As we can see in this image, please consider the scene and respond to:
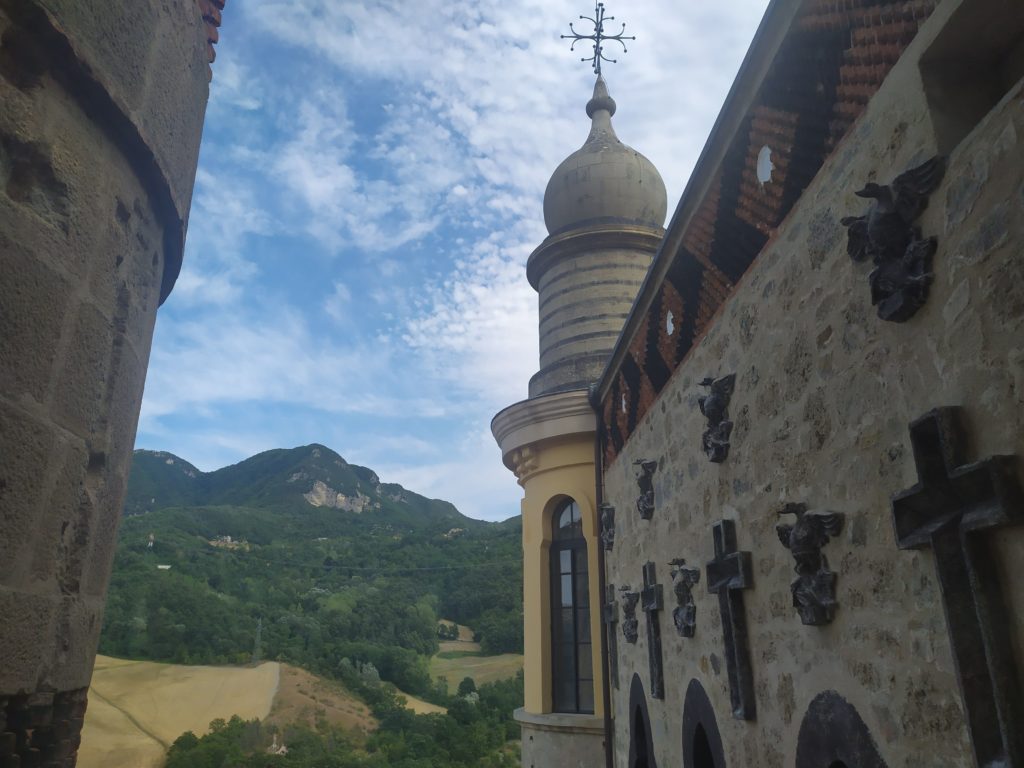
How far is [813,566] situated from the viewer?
3.58 meters

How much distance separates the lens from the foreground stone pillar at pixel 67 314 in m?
2.24

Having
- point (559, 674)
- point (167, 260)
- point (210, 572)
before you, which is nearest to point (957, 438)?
point (167, 260)

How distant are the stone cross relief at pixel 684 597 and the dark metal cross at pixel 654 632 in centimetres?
60

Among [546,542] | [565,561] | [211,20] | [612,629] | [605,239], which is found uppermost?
[605,239]

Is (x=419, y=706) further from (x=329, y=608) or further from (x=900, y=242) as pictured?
(x=900, y=242)

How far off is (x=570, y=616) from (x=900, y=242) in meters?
8.04

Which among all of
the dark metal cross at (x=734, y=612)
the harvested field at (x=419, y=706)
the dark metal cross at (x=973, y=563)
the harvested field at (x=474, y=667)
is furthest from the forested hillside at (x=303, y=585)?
the dark metal cross at (x=973, y=563)

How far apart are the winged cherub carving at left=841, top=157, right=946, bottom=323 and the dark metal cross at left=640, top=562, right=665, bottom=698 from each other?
413 centimetres

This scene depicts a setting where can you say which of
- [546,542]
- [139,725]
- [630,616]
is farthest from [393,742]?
[630,616]

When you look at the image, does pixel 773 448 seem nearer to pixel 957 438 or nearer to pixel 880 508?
pixel 880 508

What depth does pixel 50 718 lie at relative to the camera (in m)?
2.40

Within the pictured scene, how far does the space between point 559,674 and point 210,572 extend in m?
35.2

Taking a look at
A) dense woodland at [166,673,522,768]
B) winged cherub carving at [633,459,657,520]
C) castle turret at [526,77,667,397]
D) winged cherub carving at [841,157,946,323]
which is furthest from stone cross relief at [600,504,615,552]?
dense woodland at [166,673,522,768]

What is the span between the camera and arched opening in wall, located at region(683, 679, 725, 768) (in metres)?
5.02
